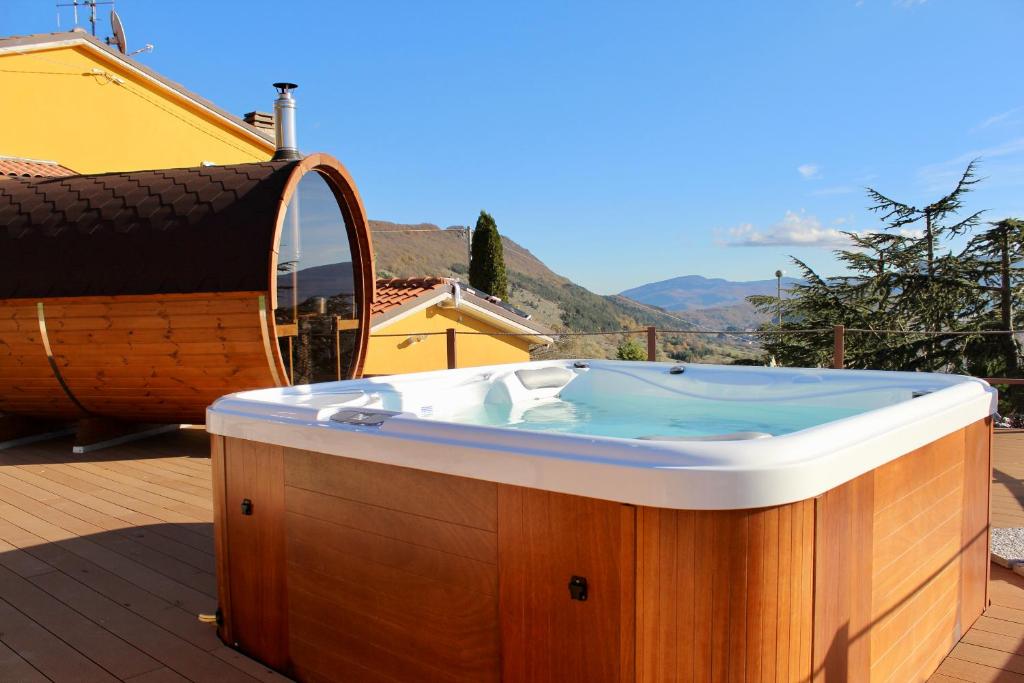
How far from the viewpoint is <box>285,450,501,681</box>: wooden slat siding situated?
1.52 metres

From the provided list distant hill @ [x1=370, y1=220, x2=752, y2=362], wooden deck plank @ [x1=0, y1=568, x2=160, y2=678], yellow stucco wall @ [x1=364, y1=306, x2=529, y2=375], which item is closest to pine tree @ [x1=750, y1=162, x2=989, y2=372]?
yellow stucco wall @ [x1=364, y1=306, x2=529, y2=375]

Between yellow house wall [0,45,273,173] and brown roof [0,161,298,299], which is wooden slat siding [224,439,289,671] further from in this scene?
yellow house wall [0,45,273,173]

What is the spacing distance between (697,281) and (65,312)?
68995 millimetres

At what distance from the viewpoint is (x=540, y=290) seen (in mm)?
37250

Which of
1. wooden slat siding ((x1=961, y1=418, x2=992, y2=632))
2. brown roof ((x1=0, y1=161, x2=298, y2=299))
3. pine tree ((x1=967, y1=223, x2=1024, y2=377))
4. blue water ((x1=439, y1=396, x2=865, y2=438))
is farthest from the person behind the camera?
pine tree ((x1=967, y1=223, x2=1024, y2=377))

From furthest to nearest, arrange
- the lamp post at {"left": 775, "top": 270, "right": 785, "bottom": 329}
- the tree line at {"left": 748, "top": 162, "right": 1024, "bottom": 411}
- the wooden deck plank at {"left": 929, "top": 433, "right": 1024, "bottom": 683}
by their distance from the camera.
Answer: the lamp post at {"left": 775, "top": 270, "right": 785, "bottom": 329}
the tree line at {"left": 748, "top": 162, "right": 1024, "bottom": 411}
the wooden deck plank at {"left": 929, "top": 433, "right": 1024, "bottom": 683}

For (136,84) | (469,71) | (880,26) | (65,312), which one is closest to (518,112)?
(469,71)

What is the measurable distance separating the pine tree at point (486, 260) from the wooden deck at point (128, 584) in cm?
1136

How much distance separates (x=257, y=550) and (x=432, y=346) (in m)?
8.05

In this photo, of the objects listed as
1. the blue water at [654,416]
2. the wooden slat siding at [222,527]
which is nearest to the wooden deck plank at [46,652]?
the wooden slat siding at [222,527]

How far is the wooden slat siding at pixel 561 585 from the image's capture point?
51.1 inches

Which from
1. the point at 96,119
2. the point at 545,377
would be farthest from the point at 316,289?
the point at 96,119

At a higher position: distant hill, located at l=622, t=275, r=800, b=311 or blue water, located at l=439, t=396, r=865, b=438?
distant hill, located at l=622, t=275, r=800, b=311

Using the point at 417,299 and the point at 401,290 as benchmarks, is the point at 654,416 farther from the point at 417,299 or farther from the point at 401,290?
the point at 401,290
